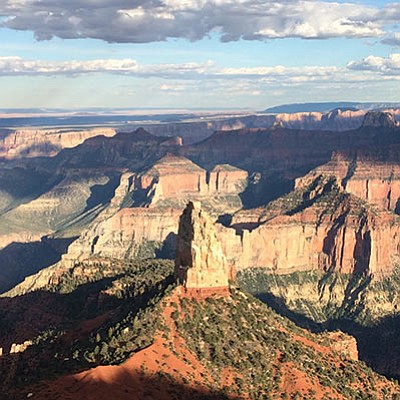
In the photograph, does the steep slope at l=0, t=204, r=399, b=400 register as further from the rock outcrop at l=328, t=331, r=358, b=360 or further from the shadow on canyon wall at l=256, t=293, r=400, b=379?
the shadow on canyon wall at l=256, t=293, r=400, b=379

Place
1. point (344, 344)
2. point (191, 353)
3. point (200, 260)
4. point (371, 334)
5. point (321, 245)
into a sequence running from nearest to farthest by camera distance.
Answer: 1. point (191, 353)
2. point (200, 260)
3. point (344, 344)
4. point (371, 334)
5. point (321, 245)

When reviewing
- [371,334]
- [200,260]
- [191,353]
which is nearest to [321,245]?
[371,334]

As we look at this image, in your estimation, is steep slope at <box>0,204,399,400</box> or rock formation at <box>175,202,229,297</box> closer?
steep slope at <box>0,204,399,400</box>

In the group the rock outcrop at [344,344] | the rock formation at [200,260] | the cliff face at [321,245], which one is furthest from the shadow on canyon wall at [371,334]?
the rock formation at [200,260]

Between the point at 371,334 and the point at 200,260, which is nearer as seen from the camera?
the point at 200,260

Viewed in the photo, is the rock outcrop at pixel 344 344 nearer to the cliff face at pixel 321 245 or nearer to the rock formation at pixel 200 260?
the rock formation at pixel 200 260

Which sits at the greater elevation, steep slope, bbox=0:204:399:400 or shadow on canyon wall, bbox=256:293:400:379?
steep slope, bbox=0:204:399:400

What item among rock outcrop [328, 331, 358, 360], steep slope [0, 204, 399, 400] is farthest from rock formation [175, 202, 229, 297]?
rock outcrop [328, 331, 358, 360]

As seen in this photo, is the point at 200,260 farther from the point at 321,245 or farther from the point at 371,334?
the point at 321,245

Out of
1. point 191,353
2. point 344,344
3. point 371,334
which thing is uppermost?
point 191,353
